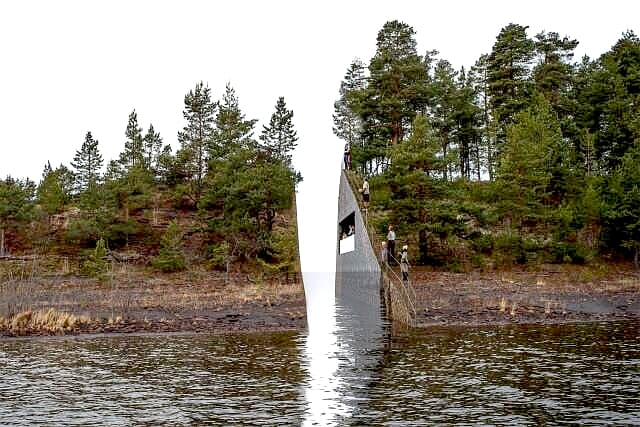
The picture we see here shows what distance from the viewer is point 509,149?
141ft

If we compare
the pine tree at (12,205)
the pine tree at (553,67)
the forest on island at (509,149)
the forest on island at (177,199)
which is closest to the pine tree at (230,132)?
the forest on island at (177,199)

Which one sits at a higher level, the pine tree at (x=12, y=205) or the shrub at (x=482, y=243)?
the pine tree at (x=12, y=205)

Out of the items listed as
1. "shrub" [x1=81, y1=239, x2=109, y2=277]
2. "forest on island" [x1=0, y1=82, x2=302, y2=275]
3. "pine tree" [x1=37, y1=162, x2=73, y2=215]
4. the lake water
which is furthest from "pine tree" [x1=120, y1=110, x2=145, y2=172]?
the lake water

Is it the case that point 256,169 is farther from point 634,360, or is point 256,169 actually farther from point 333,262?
point 634,360

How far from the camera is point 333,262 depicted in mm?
45344

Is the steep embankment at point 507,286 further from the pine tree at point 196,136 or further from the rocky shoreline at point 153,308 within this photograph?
the pine tree at point 196,136

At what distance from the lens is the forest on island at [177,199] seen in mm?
49031

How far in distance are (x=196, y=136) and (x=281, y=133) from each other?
832cm

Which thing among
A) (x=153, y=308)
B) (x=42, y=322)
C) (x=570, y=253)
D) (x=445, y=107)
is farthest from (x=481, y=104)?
(x=42, y=322)

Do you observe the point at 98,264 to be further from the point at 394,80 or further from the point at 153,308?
the point at 394,80

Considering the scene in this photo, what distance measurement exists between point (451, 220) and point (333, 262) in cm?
1064

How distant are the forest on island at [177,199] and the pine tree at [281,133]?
0.35 ft

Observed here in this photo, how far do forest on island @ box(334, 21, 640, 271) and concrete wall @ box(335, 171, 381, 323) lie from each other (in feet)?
7.89

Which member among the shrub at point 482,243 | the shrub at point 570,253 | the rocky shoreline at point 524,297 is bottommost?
the rocky shoreline at point 524,297
